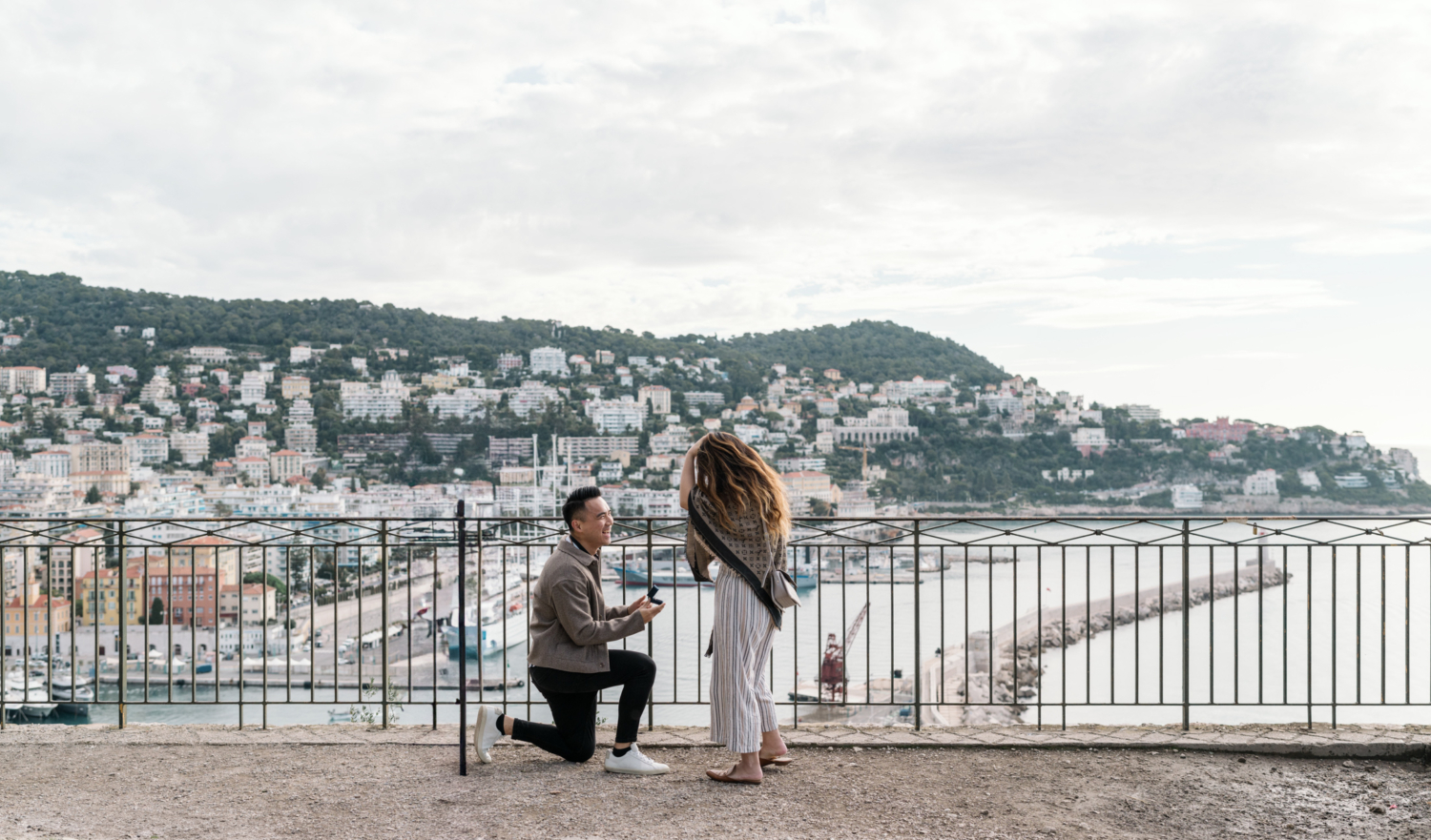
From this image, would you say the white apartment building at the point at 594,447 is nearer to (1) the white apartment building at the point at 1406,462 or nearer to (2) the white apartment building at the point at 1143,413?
(2) the white apartment building at the point at 1143,413

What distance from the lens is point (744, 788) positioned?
11.4 ft

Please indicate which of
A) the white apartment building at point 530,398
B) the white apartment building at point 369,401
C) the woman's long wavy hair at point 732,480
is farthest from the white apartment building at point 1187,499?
the woman's long wavy hair at point 732,480

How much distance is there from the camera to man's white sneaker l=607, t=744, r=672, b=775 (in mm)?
3605

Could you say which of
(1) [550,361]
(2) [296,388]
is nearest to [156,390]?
(2) [296,388]

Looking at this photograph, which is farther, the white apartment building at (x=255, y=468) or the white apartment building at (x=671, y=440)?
the white apartment building at (x=671, y=440)

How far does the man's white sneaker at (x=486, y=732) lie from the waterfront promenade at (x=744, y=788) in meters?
0.07

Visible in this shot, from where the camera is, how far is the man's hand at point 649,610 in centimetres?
355

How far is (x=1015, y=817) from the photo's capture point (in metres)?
3.21

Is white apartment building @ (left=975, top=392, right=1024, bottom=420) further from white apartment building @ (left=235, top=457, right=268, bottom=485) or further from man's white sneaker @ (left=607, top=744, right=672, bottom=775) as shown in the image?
man's white sneaker @ (left=607, top=744, right=672, bottom=775)

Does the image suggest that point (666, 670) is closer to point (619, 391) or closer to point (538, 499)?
point (538, 499)

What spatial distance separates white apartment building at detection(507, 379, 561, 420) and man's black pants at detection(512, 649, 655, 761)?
63.4m

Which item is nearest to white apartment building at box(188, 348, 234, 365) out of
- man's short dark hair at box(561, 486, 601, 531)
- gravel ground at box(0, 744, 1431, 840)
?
gravel ground at box(0, 744, 1431, 840)

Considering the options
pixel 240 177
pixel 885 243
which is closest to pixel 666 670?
pixel 240 177

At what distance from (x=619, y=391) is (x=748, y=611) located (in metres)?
67.4
